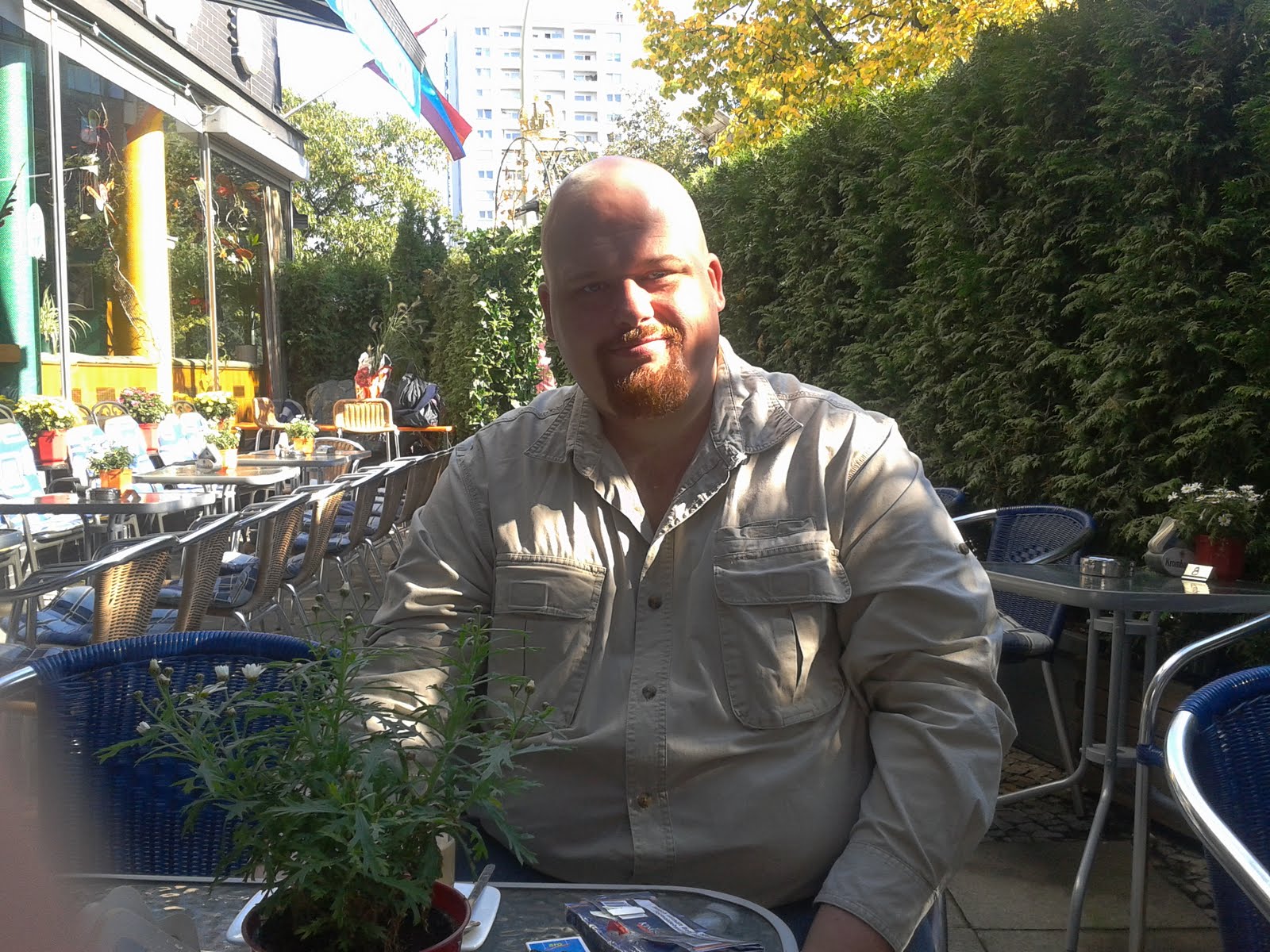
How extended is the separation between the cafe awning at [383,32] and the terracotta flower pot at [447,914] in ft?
24.6

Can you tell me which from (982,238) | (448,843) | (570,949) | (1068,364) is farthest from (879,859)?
(982,238)

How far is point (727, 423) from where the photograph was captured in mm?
1923

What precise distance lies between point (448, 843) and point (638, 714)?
688 millimetres

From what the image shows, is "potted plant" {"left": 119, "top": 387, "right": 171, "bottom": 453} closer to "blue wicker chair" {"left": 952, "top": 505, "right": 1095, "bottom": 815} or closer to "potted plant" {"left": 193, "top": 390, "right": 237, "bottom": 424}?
"potted plant" {"left": 193, "top": 390, "right": 237, "bottom": 424}

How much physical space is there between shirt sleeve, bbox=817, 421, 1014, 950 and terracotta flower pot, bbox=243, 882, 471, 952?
626 millimetres

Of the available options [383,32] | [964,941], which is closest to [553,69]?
[383,32]

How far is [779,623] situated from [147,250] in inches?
501

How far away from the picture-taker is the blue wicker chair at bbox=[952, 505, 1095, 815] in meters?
3.64

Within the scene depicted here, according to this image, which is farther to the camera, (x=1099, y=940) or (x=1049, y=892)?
(x=1049, y=892)

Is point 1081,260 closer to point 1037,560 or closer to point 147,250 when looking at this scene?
point 1037,560

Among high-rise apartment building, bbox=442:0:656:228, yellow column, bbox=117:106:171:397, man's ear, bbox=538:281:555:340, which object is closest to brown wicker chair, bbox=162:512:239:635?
man's ear, bbox=538:281:555:340

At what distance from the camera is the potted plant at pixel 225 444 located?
303 inches

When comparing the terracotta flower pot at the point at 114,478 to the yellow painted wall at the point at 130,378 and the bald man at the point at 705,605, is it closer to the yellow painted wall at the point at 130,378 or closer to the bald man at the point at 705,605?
the bald man at the point at 705,605

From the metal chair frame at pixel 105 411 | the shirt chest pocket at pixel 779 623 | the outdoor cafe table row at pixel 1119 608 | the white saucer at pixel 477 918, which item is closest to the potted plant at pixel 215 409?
the metal chair frame at pixel 105 411
